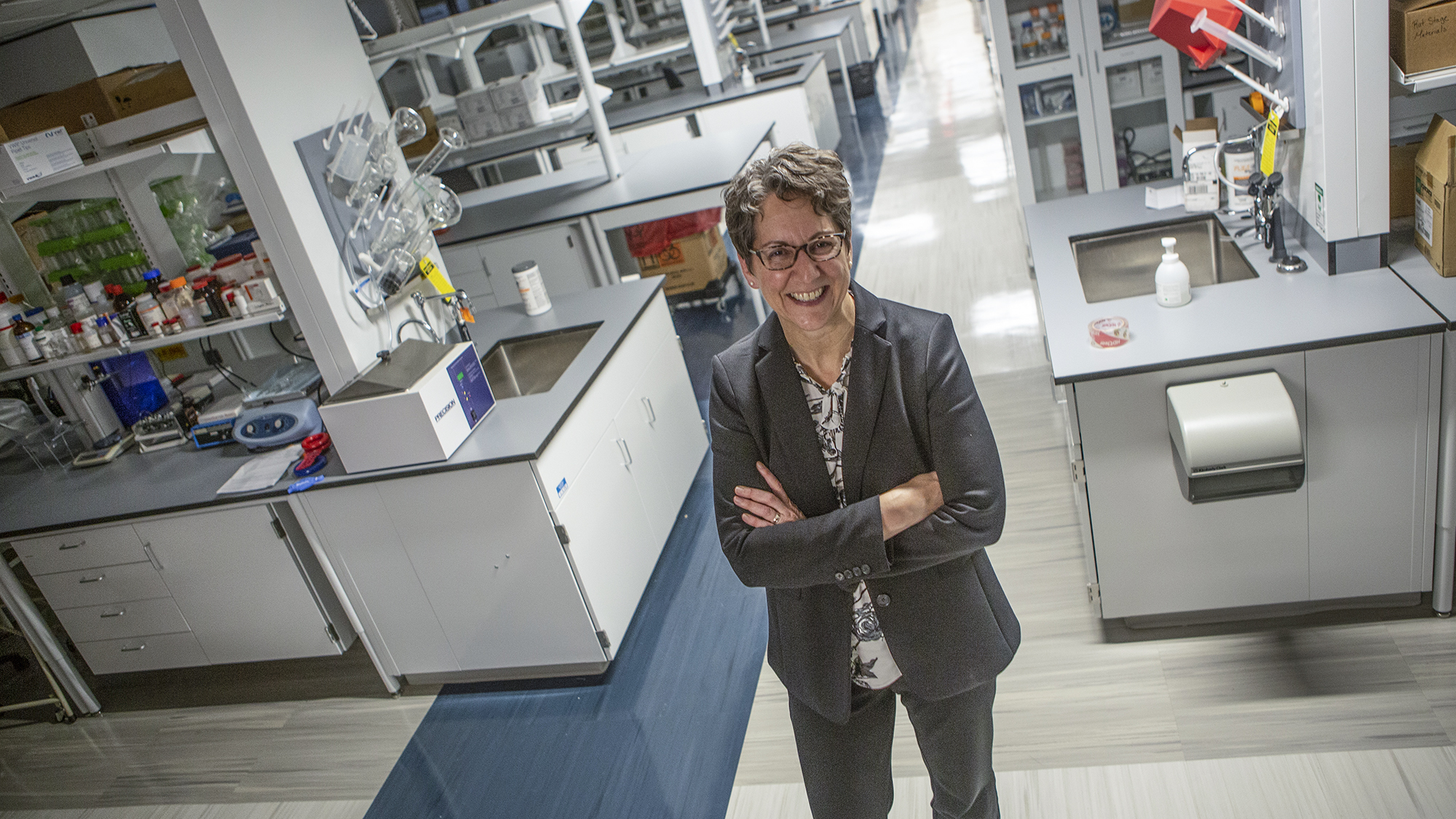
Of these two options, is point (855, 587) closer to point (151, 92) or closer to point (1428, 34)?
point (1428, 34)

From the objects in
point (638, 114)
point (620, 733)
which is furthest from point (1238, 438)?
point (638, 114)

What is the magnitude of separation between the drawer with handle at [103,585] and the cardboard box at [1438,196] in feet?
12.4

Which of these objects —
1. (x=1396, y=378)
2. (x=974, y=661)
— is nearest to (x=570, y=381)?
(x=974, y=661)

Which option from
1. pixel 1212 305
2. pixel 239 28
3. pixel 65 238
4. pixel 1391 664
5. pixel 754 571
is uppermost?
pixel 239 28

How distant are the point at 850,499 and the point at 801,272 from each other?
39 cm

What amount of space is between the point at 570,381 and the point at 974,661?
1727 millimetres

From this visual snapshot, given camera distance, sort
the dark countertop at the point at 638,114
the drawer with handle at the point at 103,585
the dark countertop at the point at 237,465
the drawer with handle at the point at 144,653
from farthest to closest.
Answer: the dark countertop at the point at 638,114, the drawer with handle at the point at 144,653, the drawer with handle at the point at 103,585, the dark countertop at the point at 237,465

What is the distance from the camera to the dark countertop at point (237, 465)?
2674 mm

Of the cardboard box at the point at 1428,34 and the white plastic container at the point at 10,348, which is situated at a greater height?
the white plastic container at the point at 10,348

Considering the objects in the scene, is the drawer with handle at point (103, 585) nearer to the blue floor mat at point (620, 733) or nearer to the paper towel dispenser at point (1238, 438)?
the blue floor mat at point (620, 733)

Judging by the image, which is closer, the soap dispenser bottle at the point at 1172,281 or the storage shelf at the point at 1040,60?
the soap dispenser bottle at the point at 1172,281

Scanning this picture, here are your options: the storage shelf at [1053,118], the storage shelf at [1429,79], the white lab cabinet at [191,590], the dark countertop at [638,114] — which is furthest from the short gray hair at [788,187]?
the dark countertop at [638,114]

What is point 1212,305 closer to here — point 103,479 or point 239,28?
point 239,28

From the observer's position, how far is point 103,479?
321cm
